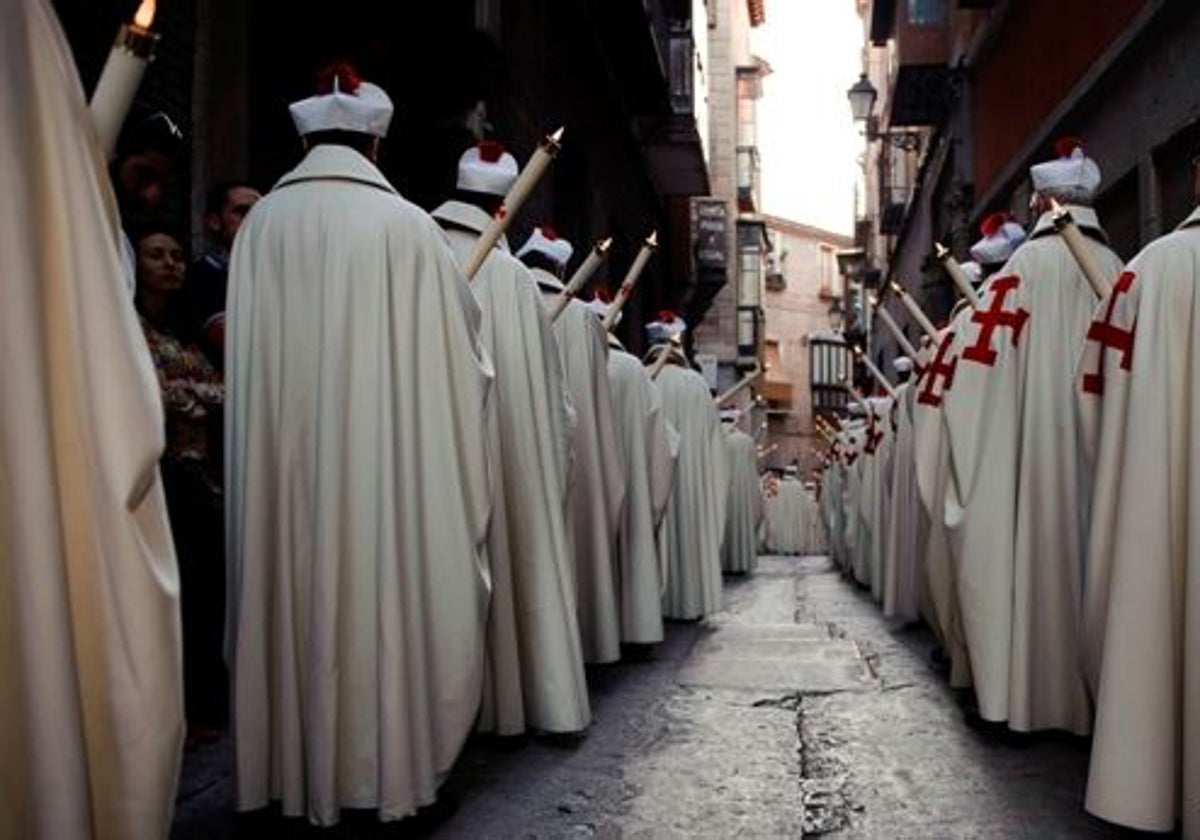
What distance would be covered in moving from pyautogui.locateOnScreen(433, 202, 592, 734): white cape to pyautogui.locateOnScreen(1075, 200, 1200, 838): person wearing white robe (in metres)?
1.91

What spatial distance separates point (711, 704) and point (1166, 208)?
191 inches

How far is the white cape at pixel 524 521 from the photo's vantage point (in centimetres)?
471

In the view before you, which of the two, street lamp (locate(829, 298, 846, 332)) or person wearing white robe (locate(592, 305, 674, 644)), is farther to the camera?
street lamp (locate(829, 298, 846, 332))

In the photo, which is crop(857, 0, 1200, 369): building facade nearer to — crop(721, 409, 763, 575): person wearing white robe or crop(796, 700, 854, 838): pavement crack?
crop(721, 409, 763, 575): person wearing white robe

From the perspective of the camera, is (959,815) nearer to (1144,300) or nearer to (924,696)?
(1144,300)

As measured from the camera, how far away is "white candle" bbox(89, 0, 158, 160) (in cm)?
218

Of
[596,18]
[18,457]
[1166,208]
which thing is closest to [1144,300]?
[18,457]

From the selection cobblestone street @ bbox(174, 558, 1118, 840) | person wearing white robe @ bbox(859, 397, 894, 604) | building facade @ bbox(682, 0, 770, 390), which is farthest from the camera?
building facade @ bbox(682, 0, 770, 390)

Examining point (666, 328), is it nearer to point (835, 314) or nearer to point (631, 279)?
point (631, 279)

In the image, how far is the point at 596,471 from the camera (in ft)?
20.5

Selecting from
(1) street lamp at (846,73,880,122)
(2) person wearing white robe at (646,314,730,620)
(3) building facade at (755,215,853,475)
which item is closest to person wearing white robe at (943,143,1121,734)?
(2) person wearing white robe at (646,314,730,620)

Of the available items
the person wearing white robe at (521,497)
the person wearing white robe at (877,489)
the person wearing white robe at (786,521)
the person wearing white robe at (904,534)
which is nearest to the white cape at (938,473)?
the person wearing white robe at (521,497)

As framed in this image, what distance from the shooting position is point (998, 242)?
19.9 ft

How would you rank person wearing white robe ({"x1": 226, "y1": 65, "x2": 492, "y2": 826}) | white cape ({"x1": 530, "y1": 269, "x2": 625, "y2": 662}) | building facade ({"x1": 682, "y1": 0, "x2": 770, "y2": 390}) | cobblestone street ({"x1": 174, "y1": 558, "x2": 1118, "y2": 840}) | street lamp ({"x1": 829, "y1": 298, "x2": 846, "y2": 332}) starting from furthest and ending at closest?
street lamp ({"x1": 829, "y1": 298, "x2": 846, "y2": 332}) < building facade ({"x1": 682, "y1": 0, "x2": 770, "y2": 390}) < white cape ({"x1": 530, "y1": 269, "x2": 625, "y2": 662}) < cobblestone street ({"x1": 174, "y1": 558, "x2": 1118, "y2": 840}) < person wearing white robe ({"x1": 226, "y1": 65, "x2": 492, "y2": 826})
